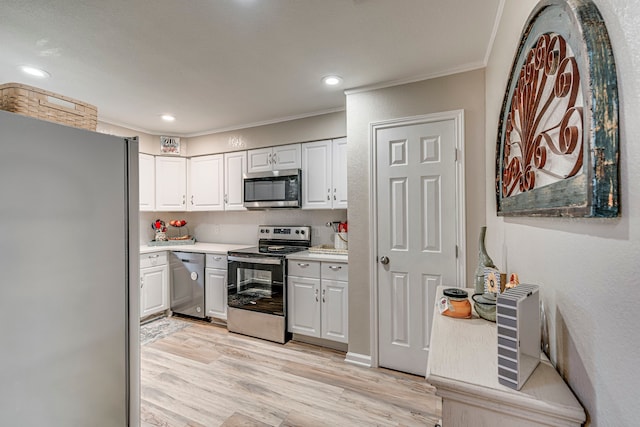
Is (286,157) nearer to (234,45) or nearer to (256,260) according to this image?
(256,260)

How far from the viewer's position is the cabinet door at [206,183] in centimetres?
382

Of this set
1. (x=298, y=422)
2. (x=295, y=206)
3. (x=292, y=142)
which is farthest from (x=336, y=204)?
(x=298, y=422)

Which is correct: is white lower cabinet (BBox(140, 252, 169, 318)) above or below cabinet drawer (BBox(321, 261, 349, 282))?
below

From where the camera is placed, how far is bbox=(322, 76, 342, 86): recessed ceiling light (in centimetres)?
233

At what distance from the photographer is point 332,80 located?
2.38 meters

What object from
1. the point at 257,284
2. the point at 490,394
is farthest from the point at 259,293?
the point at 490,394

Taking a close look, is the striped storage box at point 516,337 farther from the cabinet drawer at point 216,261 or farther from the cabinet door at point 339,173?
the cabinet drawer at point 216,261

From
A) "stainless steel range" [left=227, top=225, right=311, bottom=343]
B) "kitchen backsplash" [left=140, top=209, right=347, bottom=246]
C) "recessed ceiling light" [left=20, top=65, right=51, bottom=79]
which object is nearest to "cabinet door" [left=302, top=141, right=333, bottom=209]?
"kitchen backsplash" [left=140, top=209, right=347, bottom=246]

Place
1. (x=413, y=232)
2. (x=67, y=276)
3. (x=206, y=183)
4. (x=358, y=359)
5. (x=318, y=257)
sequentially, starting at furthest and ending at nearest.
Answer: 1. (x=206, y=183)
2. (x=318, y=257)
3. (x=358, y=359)
4. (x=413, y=232)
5. (x=67, y=276)

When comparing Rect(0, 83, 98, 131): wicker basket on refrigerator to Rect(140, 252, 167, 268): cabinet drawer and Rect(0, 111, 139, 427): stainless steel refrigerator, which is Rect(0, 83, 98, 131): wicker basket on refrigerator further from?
Rect(140, 252, 167, 268): cabinet drawer

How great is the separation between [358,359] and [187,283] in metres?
2.32

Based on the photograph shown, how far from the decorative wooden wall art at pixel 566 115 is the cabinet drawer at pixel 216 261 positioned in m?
2.98

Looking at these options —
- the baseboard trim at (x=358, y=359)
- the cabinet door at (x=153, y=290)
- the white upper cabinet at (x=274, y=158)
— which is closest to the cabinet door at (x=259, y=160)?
the white upper cabinet at (x=274, y=158)

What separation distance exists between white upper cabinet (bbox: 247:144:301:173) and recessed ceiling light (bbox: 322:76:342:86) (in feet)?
3.09
